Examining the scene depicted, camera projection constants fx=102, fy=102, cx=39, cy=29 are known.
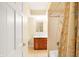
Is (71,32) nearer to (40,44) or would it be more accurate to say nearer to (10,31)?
(40,44)

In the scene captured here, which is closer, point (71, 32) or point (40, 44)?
point (71, 32)

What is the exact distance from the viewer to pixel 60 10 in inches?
31.2

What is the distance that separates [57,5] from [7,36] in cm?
46

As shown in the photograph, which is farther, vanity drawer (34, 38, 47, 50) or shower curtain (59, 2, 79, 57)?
vanity drawer (34, 38, 47, 50)

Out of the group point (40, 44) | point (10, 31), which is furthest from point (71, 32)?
point (10, 31)

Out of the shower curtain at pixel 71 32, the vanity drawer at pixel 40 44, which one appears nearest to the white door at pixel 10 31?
the vanity drawer at pixel 40 44

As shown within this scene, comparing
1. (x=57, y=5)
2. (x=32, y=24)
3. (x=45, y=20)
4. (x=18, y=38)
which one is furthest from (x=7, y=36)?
(x=57, y=5)

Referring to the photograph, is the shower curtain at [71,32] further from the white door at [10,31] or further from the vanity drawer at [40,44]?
the white door at [10,31]

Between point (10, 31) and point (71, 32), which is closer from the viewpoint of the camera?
point (71, 32)

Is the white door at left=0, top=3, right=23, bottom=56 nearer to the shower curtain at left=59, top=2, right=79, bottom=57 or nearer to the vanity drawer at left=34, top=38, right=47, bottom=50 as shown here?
the vanity drawer at left=34, top=38, right=47, bottom=50

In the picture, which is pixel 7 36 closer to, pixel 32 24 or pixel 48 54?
pixel 32 24

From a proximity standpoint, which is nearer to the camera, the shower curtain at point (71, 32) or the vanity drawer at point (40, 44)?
the shower curtain at point (71, 32)

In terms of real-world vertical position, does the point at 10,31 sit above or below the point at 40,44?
above

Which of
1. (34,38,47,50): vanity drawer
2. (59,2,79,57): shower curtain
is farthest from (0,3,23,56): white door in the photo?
(59,2,79,57): shower curtain
